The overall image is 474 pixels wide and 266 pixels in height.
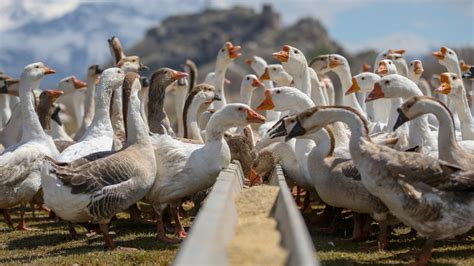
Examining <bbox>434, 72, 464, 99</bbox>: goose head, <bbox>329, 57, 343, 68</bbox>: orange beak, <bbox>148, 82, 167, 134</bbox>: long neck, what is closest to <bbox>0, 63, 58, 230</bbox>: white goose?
<bbox>148, 82, 167, 134</bbox>: long neck

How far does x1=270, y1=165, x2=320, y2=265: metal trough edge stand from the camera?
16.9 ft

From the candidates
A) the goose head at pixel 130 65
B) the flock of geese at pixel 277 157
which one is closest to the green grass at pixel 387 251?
the flock of geese at pixel 277 157

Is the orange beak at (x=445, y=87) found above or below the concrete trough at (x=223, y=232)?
below

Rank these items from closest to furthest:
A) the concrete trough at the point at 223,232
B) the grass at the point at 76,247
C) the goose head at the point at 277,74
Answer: the concrete trough at the point at 223,232
the grass at the point at 76,247
the goose head at the point at 277,74

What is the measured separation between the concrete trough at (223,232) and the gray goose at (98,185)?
144cm

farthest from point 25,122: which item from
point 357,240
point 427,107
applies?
point 427,107

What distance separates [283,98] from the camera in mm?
12289

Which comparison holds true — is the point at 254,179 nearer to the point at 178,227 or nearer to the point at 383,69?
the point at 178,227

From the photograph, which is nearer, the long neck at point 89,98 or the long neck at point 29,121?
the long neck at point 29,121

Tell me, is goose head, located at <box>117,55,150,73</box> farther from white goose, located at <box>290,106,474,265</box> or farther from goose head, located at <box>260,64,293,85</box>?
white goose, located at <box>290,106,474,265</box>

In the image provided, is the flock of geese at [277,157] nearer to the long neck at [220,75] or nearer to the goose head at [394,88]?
the goose head at [394,88]

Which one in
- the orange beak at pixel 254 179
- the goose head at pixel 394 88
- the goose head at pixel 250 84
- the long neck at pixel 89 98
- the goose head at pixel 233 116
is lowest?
the long neck at pixel 89 98

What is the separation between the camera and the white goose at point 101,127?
41.6ft

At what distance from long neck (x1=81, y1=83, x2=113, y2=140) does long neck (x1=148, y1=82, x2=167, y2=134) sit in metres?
0.87
